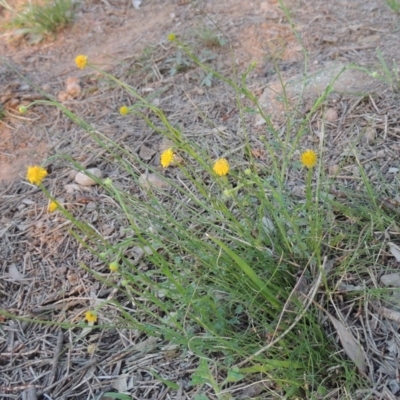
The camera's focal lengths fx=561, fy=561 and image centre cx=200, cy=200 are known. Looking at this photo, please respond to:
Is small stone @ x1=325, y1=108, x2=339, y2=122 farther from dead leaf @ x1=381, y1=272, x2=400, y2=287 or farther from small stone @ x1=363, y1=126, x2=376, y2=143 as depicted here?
dead leaf @ x1=381, y1=272, x2=400, y2=287

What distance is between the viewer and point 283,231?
1.48 meters

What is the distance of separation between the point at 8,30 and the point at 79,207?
1.74m

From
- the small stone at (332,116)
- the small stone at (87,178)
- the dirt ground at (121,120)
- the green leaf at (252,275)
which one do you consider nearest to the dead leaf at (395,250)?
the dirt ground at (121,120)

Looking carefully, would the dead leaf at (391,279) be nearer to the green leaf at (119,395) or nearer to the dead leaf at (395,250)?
the dead leaf at (395,250)

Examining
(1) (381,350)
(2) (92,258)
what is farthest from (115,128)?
(1) (381,350)

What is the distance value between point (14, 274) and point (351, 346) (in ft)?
3.91

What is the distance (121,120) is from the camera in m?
2.51

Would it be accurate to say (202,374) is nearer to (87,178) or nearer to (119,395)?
(119,395)

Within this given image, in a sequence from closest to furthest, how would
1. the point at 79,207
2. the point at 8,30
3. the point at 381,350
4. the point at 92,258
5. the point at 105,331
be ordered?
the point at 381,350 < the point at 105,331 < the point at 92,258 < the point at 79,207 < the point at 8,30

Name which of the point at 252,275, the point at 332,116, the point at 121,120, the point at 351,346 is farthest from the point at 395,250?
the point at 121,120

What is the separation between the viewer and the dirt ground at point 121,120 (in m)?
1.69

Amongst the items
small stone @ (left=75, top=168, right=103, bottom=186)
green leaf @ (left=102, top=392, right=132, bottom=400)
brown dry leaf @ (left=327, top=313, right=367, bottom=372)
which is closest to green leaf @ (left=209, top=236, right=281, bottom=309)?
brown dry leaf @ (left=327, top=313, right=367, bottom=372)

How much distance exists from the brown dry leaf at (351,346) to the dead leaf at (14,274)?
1098mm

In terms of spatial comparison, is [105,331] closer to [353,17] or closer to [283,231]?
[283,231]
